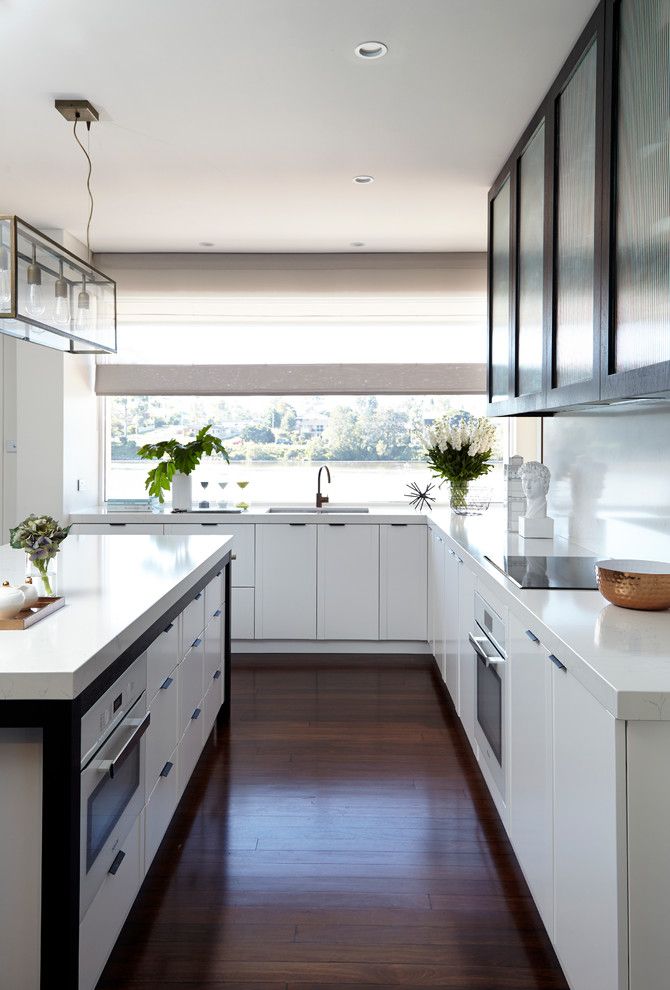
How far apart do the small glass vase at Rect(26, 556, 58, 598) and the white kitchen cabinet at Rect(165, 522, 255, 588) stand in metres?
2.08

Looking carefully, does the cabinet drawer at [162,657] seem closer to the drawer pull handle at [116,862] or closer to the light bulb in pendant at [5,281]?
the drawer pull handle at [116,862]

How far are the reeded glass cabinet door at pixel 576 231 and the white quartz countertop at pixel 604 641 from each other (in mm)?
620

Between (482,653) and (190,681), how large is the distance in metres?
1.06

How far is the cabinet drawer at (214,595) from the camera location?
3191 mm

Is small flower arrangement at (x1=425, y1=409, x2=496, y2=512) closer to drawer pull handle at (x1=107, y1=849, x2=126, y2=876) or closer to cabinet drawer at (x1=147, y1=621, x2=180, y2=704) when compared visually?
cabinet drawer at (x1=147, y1=621, x2=180, y2=704)

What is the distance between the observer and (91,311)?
2.80 m

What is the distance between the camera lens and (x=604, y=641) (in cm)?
173

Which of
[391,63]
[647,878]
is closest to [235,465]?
[391,63]

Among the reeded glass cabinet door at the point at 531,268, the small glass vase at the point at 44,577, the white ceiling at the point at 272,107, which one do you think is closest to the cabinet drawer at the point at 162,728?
the small glass vase at the point at 44,577

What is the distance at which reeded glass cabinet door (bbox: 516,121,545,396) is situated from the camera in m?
2.98

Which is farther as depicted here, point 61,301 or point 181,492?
point 181,492

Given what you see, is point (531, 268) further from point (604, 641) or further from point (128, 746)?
point (128, 746)

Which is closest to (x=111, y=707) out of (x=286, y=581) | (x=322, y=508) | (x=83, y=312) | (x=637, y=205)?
(x=83, y=312)

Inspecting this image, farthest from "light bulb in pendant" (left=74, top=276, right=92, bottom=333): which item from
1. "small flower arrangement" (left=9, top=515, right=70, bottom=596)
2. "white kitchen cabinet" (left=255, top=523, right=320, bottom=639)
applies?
"white kitchen cabinet" (left=255, top=523, right=320, bottom=639)
